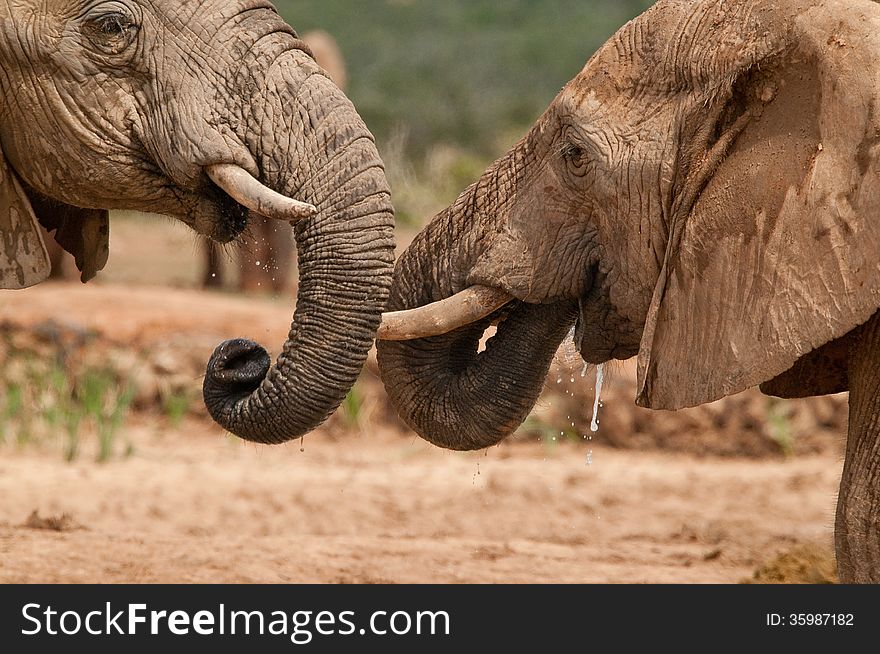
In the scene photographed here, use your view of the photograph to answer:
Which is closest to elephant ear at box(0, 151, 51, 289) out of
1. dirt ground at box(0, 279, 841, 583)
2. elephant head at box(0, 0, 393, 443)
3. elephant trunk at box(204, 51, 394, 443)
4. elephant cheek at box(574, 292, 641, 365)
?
elephant head at box(0, 0, 393, 443)

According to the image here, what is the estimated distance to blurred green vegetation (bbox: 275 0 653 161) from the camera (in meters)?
27.3

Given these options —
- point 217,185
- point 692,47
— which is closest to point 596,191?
point 692,47

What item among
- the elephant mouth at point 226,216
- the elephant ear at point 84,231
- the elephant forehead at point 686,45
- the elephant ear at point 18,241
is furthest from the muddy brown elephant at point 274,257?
the elephant forehead at point 686,45

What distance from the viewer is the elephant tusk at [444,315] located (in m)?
4.31

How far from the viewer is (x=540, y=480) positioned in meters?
8.16

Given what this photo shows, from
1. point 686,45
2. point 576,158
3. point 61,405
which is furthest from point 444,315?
point 61,405

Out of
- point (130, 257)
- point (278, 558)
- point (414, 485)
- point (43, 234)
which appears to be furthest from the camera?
point (130, 257)

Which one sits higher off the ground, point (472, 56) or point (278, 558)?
point (472, 56)

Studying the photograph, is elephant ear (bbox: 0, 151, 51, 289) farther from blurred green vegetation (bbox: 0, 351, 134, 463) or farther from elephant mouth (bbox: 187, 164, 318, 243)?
blurred green vegetation (bbox: 0, 351, 134, 463)

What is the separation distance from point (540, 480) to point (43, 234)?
4.11 meters

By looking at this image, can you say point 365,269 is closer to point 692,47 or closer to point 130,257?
point 692,47

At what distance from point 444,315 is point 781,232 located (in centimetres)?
105

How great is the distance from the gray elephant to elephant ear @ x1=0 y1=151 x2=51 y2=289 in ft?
3.48

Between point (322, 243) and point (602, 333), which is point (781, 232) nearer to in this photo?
point (602, 333)
